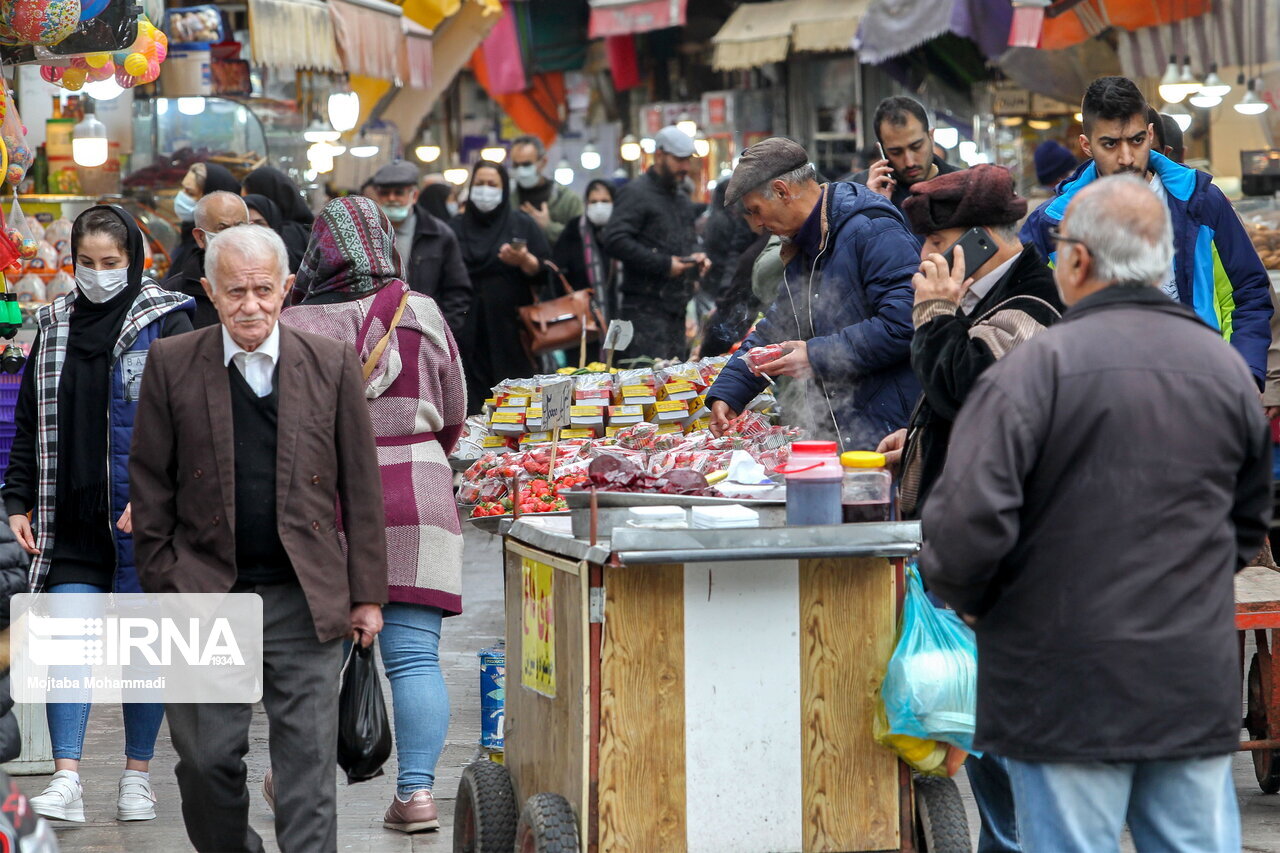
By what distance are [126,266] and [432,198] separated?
7.65 metres

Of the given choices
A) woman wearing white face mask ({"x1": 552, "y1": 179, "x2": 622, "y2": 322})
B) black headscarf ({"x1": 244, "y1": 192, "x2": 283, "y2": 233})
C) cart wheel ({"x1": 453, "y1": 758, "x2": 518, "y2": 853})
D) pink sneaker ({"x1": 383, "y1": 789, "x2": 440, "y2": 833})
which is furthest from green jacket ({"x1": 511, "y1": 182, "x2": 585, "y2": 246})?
cart wheel ({"x1": 453, "y1": 758, "x2": 518, "y2": 853})

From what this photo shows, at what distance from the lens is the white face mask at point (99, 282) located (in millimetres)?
5242

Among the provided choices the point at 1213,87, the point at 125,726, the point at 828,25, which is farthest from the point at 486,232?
the point at 828,25

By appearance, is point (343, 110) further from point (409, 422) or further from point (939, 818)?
point (939, 818)

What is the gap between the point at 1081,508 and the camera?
10.1 feet

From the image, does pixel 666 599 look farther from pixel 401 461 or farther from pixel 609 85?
pixel 609 85

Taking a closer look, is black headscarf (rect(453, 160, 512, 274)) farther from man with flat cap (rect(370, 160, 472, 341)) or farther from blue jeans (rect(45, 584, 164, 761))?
blue jeans (rect(45, 584, 164, 761))

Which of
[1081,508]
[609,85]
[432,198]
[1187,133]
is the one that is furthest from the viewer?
[609,85]

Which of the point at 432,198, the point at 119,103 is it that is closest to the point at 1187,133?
the point at 432,198

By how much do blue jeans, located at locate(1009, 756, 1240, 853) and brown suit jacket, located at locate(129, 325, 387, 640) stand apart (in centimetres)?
180

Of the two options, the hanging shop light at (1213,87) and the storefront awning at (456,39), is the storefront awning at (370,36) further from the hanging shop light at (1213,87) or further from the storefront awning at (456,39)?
the hanging shop light at (1213,87)

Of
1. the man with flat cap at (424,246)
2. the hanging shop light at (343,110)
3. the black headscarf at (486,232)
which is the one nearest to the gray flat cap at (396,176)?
the man with flat cap at (424,246)

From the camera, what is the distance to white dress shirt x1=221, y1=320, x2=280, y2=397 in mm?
4160

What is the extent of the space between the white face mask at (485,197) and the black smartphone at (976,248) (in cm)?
753
